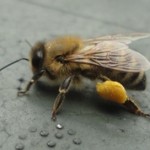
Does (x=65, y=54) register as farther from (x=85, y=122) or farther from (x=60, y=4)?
(x=60, y=4)

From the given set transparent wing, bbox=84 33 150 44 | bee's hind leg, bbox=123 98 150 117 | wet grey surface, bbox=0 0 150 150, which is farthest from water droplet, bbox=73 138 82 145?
transparent wing, bbox=84 33 150 44

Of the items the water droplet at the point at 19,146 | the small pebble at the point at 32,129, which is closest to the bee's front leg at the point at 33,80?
the small pebble at the point at 32,129

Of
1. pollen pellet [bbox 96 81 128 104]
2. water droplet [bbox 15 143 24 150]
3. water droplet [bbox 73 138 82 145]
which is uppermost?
pollen pellet [bbox 96 81 128 104]

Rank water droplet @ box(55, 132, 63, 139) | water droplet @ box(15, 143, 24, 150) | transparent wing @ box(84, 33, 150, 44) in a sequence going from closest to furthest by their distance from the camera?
water droplet @ box(15, 143, 24, 150)
water droplet @ box(55, 132, 63, 139)
transparent wing @ box(84, 33, 150, 44)

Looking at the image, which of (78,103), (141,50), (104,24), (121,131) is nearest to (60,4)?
(104,24)

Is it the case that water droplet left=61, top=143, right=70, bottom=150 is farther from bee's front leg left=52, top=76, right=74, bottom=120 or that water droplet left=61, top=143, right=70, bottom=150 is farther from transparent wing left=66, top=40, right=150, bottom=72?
transparent wing left=66, top=40, right=150, bottom=72

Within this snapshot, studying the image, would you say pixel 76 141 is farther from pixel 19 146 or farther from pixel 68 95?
pixel 68 95
